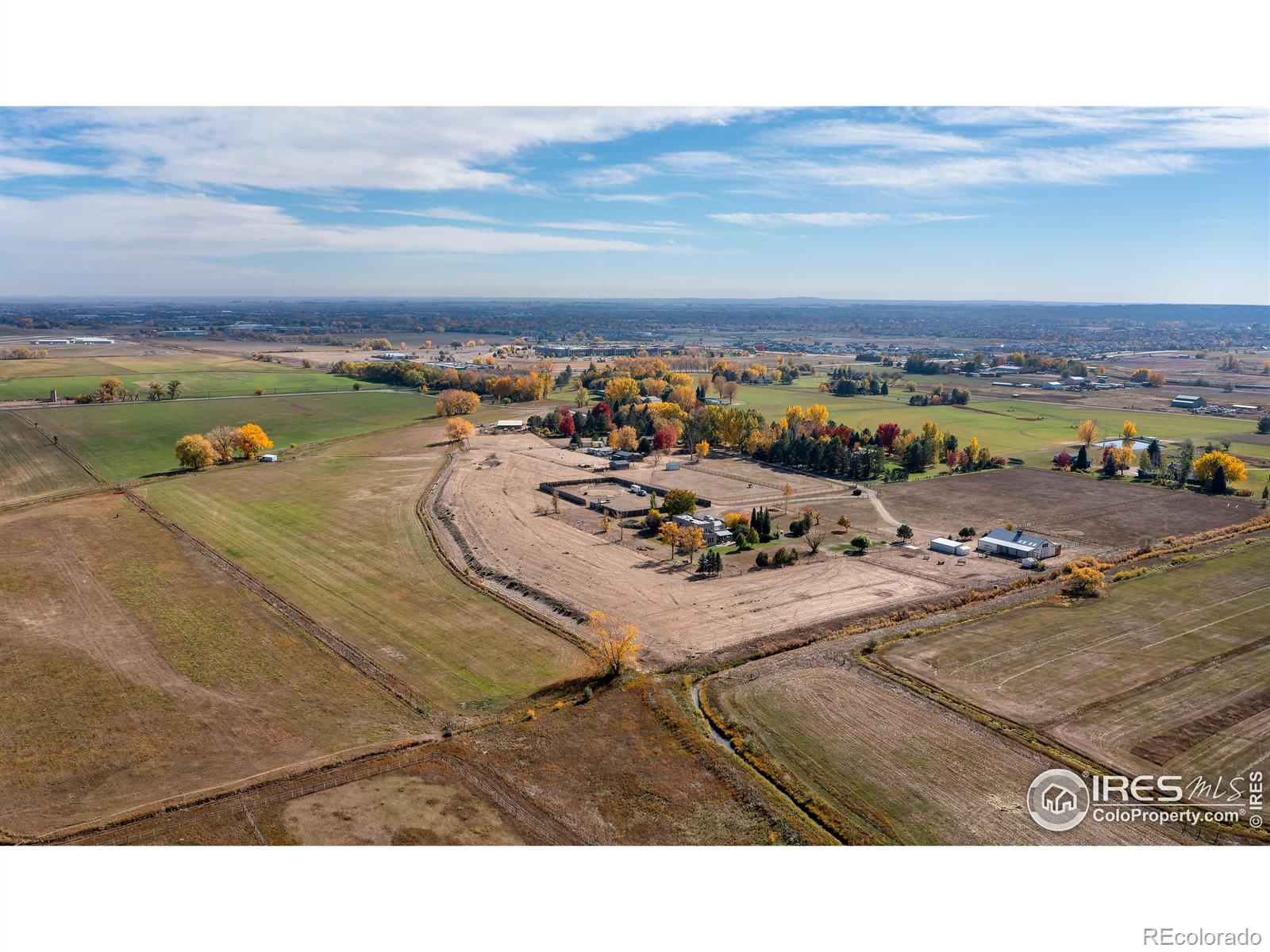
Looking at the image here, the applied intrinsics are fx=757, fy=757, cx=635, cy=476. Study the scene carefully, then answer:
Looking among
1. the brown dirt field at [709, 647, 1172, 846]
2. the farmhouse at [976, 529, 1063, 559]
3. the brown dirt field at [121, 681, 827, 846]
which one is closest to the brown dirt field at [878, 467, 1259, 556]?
the farmhouse at [976, 529, 1063, 559]

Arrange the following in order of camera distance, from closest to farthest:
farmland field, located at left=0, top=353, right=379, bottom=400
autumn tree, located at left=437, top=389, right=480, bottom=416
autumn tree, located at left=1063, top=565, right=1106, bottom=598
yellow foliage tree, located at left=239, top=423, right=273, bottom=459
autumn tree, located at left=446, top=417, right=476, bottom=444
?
autumn tree, located at left=1063, top=565, right=1106, bottom=598 < yellow foliage tree, located at left=239, top=423, right=273, bottom=459 < autumn tree, located at left=446, top=417, right=476, bottom=444 < autumn tree, located at left=437, top=389, right=480, bottom=416 < farmland field, located at left=0, top=353, right=379, bottom=400

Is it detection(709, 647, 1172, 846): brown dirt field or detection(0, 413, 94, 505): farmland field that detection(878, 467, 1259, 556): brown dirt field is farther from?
detection(0, 413, 94, 505): farmland field

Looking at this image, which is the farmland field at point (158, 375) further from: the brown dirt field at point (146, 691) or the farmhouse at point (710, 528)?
the farmhouse at point (710, 528)

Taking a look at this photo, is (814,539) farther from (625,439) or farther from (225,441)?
(225,441)

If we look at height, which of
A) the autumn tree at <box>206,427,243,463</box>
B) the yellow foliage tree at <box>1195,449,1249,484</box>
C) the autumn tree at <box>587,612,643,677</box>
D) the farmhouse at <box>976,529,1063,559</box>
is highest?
the yellow foliage tree at <box>1195,449,1249,484</box>

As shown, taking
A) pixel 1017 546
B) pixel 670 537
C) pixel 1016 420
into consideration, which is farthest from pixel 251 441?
pixel 1016 420

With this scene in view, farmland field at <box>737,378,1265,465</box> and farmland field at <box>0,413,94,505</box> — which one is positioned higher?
farmland field at <box>737,378,1265,465</box>

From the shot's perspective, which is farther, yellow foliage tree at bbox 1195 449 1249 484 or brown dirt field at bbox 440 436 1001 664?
yellow foliage tree at bbox 1195 449 1249 484
